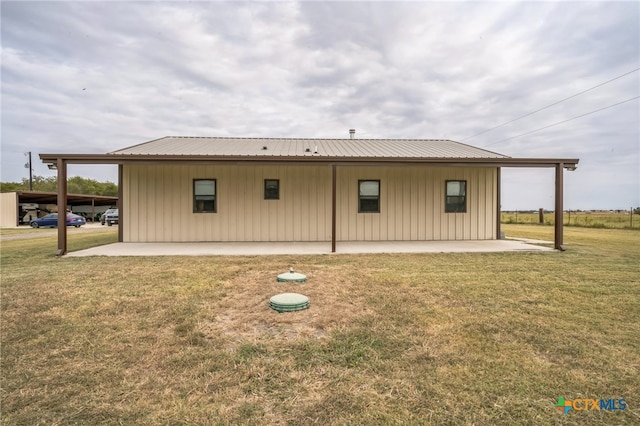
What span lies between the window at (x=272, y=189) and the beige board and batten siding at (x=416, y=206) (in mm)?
2160

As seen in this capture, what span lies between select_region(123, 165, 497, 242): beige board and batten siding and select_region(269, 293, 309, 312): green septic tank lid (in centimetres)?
668

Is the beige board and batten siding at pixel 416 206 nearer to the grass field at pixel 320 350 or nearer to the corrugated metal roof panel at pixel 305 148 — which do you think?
the corrugated metal roof panel at pixel 305 148

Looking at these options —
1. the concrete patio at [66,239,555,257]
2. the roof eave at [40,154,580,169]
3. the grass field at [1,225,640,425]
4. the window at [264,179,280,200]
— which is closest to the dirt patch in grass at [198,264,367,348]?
the grass field at [1,225,640,425]

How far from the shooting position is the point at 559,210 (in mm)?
8711

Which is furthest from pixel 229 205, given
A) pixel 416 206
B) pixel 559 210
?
pixel 559 210

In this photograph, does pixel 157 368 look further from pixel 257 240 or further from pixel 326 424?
pixel 257 240

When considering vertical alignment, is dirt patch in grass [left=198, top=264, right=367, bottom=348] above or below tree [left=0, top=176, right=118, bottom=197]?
below

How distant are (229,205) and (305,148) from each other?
3509 millimetres

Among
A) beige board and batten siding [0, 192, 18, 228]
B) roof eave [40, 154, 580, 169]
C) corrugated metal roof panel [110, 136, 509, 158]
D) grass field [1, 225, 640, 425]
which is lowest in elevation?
grass field [1, 225, 640, 425]

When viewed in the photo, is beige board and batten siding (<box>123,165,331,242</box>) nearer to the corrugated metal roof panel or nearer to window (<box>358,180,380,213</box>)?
Result: the corrugated metal roof panel

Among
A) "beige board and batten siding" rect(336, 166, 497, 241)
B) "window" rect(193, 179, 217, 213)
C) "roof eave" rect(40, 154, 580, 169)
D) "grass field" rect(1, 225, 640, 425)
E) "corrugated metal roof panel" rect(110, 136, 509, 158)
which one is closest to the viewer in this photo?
"grass field" rect(1, 225, 640, 425)

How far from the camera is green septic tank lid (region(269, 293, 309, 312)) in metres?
3.74

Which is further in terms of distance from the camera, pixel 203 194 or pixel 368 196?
pixel 368 196

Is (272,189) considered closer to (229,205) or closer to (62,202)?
(229,205)
